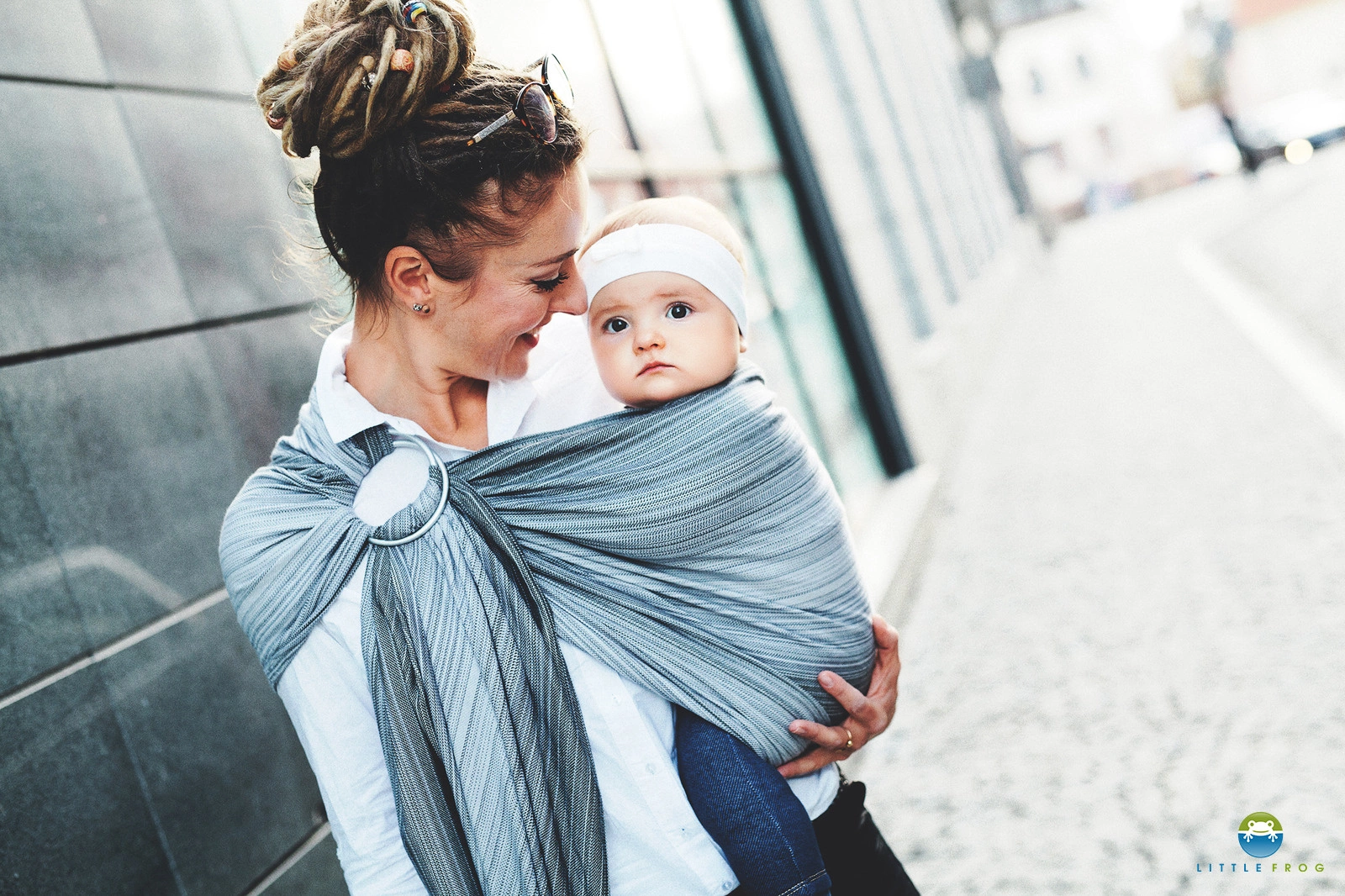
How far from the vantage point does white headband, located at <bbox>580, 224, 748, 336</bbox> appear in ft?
4.97

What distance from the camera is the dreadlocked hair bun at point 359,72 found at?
1209 mm


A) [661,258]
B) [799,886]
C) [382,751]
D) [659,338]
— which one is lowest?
[799,886]

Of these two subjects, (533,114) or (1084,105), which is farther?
(1084,105)

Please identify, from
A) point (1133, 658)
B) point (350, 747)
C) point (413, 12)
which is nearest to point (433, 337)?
point (413, 12)

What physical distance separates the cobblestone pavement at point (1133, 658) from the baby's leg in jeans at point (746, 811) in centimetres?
130

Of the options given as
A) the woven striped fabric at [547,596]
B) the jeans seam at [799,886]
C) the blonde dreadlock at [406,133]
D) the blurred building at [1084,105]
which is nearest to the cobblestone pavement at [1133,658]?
the jeans seam at [799,886]

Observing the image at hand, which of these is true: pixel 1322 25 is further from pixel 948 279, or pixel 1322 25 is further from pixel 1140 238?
pixel 948 279

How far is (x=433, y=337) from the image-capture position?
1.40 m

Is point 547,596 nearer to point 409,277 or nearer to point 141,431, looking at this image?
point 409,277

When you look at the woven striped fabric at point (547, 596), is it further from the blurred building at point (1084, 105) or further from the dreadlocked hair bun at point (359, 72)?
the blurred building at point (1084, 105)

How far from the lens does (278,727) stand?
211 cm

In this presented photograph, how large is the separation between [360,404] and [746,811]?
72 cm

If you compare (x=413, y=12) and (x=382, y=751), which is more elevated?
(x=413, y=12)

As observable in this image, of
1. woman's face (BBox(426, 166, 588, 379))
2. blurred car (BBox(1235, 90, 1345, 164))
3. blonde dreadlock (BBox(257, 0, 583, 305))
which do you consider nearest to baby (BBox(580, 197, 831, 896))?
woman's face (BBox(426, 166, 588, 379))
